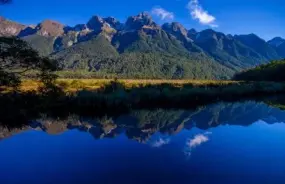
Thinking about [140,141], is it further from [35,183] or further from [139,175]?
[35,183]

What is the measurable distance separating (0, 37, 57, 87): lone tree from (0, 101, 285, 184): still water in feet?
12.8

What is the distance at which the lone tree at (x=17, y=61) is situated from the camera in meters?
25.7

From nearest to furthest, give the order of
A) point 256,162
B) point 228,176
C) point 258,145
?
point 228,176 → point 256,162 → point 258,145

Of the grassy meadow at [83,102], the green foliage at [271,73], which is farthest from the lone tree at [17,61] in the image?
the green foliage at [271,73]

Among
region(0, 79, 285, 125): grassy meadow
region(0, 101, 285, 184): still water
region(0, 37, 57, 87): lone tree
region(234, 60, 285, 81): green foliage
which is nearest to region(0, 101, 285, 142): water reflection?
region(0, 101, 285, 184): still water

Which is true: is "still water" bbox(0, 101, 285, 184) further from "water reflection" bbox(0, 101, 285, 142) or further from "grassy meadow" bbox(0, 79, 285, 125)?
"grassy meadow" bbox(0, 79, 285, 125)

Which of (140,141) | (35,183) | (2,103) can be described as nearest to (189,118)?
(140,141)

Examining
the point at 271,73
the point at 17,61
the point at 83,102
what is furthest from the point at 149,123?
the point at 271,73

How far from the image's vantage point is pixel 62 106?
110 ft

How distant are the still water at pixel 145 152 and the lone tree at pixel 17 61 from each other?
390 centimetres

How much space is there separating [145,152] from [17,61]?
1728 centimetres

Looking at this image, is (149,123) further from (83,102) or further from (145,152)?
(83,102)

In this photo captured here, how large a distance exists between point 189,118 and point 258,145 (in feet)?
35.1

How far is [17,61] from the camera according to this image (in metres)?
28.5
